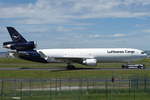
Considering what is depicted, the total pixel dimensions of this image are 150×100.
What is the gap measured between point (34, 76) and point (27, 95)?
26.8 m

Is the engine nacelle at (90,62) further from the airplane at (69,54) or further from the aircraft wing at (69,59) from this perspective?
the aircraft wing at (69,59)


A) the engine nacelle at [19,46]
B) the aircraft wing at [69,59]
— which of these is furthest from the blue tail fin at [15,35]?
the aircraft wing at [69,59]

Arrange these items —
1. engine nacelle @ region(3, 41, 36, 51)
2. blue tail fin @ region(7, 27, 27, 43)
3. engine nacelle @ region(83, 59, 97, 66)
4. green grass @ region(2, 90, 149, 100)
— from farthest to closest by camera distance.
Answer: blue tail fin @ region(7, 27, 27, 43), engine nacelle @ region(3, 41, 36, 51), engine nacelle @ region(83, 59, 97, 66), green grass @ region(2, 90, 149, 100)

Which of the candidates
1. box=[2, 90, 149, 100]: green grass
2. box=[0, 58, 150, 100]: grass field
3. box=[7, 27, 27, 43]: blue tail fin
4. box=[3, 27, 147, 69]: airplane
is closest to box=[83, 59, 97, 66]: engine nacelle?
box=[3, 27, 147, 69]: airplane

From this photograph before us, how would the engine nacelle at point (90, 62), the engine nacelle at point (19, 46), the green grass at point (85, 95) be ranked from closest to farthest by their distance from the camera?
1. the green grass at point (85, 95)
2. the engine nacelle at point (90, 62)
3. the engine nacelle at point (19, 46)

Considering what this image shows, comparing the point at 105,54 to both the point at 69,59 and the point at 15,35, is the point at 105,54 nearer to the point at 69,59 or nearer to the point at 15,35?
the point at 69,59

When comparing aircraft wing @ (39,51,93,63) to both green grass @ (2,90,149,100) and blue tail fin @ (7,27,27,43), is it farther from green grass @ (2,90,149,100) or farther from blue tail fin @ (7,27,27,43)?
green grass @ (2,90,149,100)

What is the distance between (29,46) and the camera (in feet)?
286

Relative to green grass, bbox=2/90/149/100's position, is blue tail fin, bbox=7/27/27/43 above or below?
above

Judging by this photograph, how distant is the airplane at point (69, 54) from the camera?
279 feet

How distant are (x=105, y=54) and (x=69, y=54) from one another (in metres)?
8.58

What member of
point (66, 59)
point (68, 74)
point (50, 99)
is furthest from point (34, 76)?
point (50, 99)

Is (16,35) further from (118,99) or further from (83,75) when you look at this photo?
(118,99)

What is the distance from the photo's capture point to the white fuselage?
280 ft
